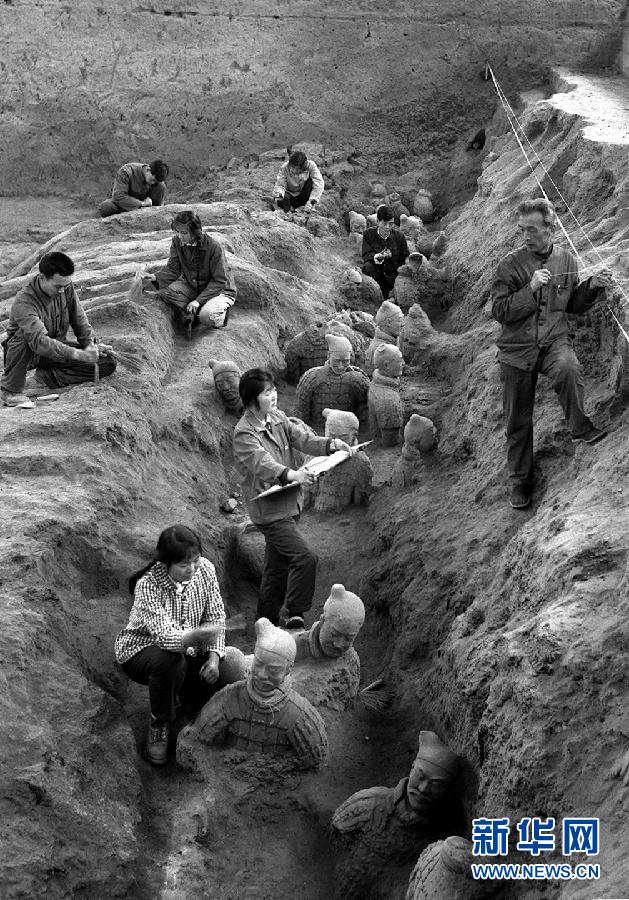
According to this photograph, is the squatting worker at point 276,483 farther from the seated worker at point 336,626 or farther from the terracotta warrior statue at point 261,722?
the terracotta warrior statue at point 261,722

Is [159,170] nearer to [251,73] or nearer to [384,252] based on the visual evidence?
[384,252]

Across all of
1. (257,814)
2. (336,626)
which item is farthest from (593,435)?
(257,814)

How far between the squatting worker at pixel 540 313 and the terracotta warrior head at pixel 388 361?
7.97 feet

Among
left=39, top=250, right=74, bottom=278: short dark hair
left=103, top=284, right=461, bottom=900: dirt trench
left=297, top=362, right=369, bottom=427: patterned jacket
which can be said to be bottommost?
left=103, top=284, right=461, bottom=900: dirt trench

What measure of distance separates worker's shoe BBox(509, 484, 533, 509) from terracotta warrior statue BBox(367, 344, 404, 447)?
233 cm

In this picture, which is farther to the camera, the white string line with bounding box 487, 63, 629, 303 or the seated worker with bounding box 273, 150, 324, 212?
the seated worker with bounding box 273, 150, 324, 212

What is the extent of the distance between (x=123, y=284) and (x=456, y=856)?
6.31m

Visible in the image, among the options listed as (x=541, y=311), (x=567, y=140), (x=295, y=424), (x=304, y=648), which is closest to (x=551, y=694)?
(x=304, y=648)

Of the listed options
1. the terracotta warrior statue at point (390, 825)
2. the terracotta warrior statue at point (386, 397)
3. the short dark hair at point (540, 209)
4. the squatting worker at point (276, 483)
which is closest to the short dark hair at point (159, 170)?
the terracotta warrior statue at point (386, 397)

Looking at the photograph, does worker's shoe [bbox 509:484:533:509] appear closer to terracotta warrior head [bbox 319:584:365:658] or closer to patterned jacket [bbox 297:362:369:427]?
terracotta warrior head [bbox 319:584:365:658]

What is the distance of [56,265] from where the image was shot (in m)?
6.84

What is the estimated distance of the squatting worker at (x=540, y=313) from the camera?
5617 millimetres

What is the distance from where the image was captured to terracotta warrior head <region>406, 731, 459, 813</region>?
4609 mm

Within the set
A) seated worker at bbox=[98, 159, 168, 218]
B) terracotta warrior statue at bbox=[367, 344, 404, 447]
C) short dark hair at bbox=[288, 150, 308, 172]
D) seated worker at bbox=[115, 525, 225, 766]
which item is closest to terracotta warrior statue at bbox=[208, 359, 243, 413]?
terracotta warrior statue at bbox=[367, 344, 404, 447]
